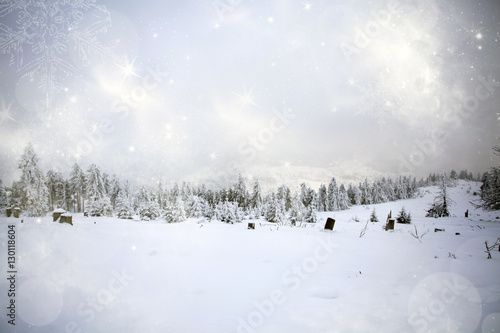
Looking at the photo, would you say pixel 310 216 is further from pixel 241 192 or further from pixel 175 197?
pixel 241 192

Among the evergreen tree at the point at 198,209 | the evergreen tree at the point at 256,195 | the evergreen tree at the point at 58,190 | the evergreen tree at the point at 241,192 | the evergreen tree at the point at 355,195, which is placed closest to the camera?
the evergreen tree at the point at 198,209

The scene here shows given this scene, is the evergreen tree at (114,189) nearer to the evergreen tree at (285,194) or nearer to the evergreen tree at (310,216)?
the evergreen tree at (285,194)

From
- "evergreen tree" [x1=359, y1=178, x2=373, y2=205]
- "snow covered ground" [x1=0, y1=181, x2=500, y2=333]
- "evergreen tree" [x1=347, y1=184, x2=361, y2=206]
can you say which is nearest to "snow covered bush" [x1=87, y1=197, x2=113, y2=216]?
"snow covered ground" [x1=0, y1=181, x2=500, y2=333]

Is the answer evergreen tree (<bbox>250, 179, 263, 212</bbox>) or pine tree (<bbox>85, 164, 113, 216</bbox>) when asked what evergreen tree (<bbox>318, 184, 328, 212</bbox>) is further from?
pine tree (<bbox>85, 164, 113, 216</bbox>)

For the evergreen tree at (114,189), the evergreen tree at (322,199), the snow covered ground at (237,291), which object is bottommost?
the evergreen tree at (322,199)

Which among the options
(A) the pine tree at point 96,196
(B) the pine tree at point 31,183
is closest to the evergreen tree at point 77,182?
(A) the pine tree at point 96,196

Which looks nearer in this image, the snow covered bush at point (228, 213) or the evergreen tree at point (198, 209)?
the snow covered bush at point (228, 213)

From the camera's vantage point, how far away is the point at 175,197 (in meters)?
33.0

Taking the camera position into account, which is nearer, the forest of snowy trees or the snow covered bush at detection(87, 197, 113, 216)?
the forest of snowy trees

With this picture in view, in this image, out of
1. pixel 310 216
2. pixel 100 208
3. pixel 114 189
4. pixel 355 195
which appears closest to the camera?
pixel 310 216

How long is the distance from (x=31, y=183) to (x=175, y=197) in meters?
17.4

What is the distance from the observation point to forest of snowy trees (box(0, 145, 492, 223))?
24859 mm

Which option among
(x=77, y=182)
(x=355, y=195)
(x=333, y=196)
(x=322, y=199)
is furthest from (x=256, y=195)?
(x=355, y=195)

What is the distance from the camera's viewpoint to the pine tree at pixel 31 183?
23812mm
